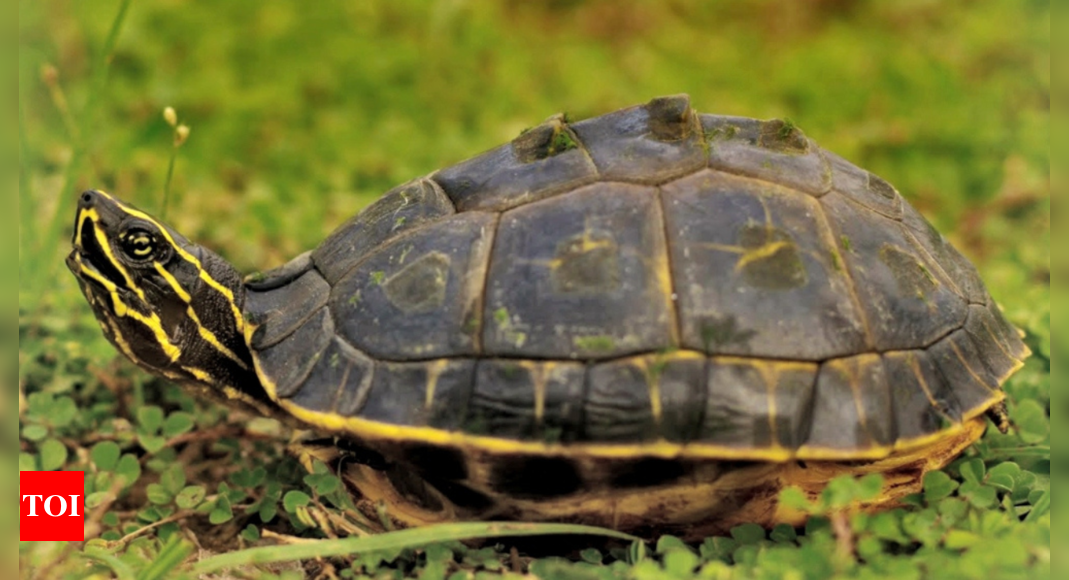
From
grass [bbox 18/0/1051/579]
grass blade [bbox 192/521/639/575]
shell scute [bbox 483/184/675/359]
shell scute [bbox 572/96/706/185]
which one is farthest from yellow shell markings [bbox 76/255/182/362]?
shell scute [bbox 572/96/706/185]

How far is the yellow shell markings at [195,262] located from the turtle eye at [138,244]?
0.16ft

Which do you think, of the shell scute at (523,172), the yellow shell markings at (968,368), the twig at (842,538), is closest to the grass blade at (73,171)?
the shell scute at (523,172)

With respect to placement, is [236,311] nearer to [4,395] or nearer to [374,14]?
[4,395]

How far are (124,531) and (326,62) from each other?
5.21 meters

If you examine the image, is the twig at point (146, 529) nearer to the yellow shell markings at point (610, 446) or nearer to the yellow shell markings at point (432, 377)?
the yellow shell markings at point (610, 446)

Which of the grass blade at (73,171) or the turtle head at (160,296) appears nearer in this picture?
the turtle head at (160,296)

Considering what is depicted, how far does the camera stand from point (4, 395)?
314 centimetres

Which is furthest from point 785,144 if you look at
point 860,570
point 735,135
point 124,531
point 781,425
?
point 124,531

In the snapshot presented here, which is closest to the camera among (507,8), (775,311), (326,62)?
(775,311)

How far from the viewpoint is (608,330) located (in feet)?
9.49

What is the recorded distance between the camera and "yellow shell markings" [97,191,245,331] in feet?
11.2

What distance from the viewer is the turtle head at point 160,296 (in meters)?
3.38

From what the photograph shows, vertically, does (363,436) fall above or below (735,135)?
below

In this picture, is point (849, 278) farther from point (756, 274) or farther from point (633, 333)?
point (633, 333)
